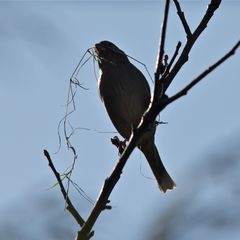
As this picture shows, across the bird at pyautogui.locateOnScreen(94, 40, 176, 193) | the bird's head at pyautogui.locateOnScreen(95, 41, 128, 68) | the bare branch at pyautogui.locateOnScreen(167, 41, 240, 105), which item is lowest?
the bare branch at pyautogui.locateOnScreen(167, 41, 240, 105)

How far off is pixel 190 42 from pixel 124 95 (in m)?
2.55

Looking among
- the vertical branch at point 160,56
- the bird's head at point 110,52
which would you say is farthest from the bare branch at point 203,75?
the bird's head at point 110,52

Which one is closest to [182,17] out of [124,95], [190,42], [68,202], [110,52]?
[190,42]

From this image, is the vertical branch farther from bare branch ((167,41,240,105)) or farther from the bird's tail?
the bird's tail

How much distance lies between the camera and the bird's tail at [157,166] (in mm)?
5484

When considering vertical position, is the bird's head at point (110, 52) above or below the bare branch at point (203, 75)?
above

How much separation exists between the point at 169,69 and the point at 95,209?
69 centimetres

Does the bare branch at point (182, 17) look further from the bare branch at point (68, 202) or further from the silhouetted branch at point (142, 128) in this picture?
the bare branch at point (68, 202)

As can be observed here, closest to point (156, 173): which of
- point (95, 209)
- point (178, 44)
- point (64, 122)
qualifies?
point (64, 122)

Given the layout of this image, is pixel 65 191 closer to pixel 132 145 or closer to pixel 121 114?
pixel 132 145

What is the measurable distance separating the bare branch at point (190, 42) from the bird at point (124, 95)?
2410mm

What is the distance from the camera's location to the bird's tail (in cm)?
548

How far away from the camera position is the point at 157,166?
588 cm

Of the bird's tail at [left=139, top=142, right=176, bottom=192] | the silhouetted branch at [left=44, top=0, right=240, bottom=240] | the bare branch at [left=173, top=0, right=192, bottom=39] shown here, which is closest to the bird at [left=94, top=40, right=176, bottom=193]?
the bird's tail at [left=139, top=142, right=176, bottom=192]
